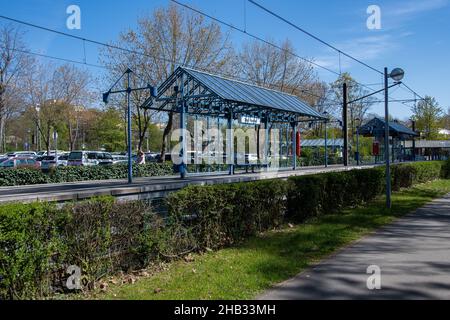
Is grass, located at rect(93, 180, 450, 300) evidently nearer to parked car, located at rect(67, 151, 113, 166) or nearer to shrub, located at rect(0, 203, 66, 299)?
shrub, located at rect(0, 203, 66, 299)

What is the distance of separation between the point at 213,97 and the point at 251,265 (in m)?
17.8

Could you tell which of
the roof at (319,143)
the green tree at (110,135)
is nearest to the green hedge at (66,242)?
the roof at (319,143)

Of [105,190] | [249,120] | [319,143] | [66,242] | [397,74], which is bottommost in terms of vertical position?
[66,242]

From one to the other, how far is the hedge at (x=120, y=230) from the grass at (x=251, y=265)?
1.12ft

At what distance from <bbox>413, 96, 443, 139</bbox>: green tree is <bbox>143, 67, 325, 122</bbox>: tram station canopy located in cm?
4813

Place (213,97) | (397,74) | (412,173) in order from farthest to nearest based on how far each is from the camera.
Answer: (213,97), (412,173), (397,74)

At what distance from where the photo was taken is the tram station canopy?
24.4m

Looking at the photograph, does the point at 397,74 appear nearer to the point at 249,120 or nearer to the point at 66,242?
the point at 66,242

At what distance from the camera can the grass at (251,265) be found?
580 cm

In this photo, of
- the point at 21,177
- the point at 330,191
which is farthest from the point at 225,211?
the point at 21,177

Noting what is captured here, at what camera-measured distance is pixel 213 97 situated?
950 inches

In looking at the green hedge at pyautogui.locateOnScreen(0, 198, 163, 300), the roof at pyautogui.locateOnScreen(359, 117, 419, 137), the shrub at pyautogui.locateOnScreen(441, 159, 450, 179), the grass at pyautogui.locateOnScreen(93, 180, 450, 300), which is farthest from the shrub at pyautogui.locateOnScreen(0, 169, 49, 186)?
the roof at pyautogui.locateOnScreen(359, 117, 419, 137)
